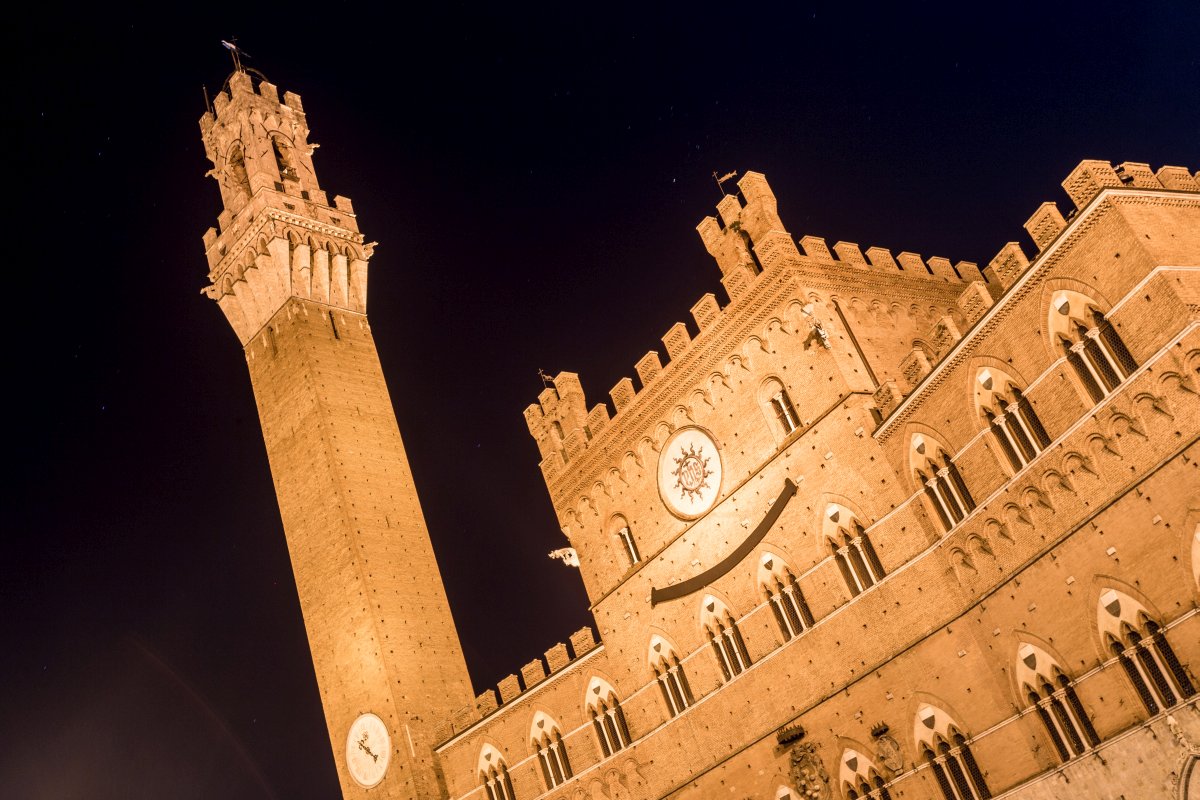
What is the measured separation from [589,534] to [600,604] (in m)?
1.81

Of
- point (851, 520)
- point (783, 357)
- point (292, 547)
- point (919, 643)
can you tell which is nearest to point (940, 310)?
point (783, 357)

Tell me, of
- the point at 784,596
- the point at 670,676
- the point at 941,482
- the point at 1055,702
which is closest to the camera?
the point at 1055,702

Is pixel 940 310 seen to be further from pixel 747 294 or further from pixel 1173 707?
pixel 1173 707

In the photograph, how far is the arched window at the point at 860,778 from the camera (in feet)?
66.7

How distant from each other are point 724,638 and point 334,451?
1731cm

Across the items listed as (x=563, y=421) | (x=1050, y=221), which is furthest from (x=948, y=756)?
(x=563, y=421)

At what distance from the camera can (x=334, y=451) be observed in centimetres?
3650

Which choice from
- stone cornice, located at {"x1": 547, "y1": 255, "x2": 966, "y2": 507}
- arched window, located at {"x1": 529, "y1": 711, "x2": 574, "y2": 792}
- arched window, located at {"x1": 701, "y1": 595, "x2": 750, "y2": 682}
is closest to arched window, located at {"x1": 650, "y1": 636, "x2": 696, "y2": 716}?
arched window, located at {"x1": 701, "y1": 595, "x2": 750, "y2": 682}

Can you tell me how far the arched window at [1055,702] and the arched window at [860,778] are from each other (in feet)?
12.2

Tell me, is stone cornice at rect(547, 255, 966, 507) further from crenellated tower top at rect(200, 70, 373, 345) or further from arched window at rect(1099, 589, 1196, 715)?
crenellated tower top at rect(200, 70, 373, 345)

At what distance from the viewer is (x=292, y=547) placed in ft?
122

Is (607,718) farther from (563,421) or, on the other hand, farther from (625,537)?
(563,421)

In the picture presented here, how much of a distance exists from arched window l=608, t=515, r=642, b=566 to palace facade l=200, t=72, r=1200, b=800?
54 mm

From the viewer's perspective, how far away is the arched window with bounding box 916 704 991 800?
18828 mm
